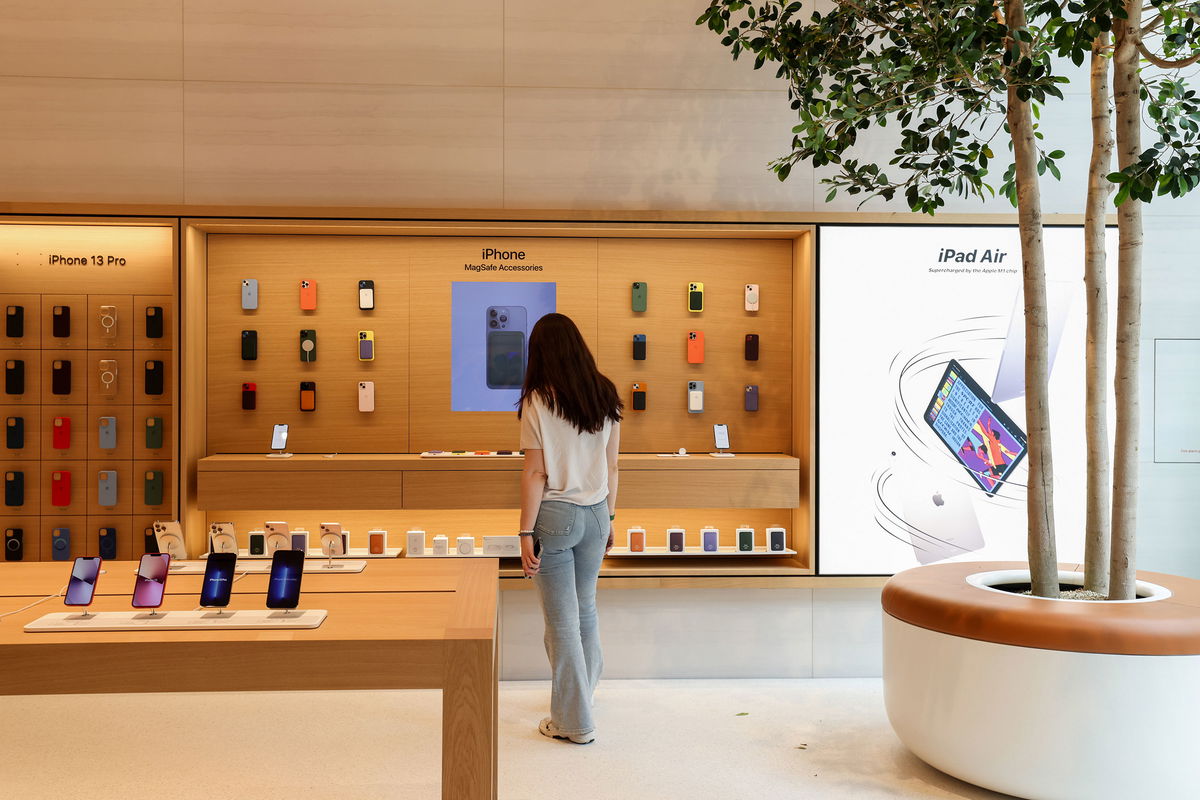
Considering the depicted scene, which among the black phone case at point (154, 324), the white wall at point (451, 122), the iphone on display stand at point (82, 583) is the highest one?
the white wall at point (451, 122)

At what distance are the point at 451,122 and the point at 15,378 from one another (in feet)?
7.87

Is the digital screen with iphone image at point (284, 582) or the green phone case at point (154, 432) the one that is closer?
the digital screen with iphone image at point (284, 582)

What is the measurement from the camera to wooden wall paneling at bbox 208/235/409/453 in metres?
4.47

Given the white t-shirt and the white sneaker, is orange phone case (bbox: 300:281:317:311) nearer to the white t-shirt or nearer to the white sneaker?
the white t-shirt

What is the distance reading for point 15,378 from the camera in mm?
4367

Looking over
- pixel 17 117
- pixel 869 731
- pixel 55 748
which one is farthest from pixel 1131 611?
pixel 17 117

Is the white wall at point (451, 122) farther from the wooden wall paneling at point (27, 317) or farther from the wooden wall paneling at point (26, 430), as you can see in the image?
the wooden wall paneling at point (26, 430)

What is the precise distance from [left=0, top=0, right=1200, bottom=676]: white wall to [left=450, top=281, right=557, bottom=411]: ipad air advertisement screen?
45 cm

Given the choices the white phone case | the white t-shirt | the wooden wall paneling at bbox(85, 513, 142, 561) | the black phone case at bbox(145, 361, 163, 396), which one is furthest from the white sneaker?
the black phone case at bbox(145, 361, 163, 396)

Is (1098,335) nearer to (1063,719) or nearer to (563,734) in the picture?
(1063,719)

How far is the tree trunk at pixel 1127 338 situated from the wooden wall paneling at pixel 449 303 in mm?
2322

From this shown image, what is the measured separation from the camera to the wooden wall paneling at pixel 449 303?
4.53 meters

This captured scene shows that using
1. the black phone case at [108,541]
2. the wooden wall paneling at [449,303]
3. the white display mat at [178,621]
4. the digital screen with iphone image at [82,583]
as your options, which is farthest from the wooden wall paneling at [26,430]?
the white display mat at [178,621]

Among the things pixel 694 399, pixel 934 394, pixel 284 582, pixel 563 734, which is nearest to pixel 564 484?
pixel 563 734
